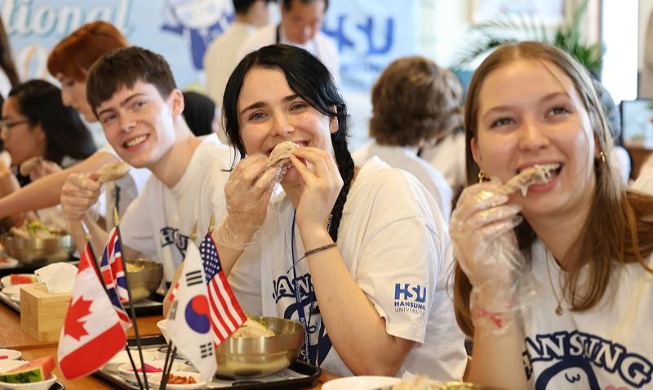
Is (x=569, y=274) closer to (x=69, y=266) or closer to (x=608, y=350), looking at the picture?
(x=608, y=350)

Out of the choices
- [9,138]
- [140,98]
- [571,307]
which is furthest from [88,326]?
[9,138]

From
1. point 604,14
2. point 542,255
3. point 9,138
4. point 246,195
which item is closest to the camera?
point 542,255

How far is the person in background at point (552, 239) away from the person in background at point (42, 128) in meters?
3.45

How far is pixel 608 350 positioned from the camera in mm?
1929

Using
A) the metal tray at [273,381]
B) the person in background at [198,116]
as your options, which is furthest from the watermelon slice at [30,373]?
the person in background at [198,116]

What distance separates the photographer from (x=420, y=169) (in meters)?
4.67

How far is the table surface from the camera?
207cm

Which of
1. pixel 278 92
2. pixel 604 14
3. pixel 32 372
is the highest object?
pixel 604 14

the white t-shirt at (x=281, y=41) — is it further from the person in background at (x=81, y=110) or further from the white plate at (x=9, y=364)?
the white plate at (x=9, y=364)

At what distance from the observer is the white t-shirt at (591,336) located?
189 centimetres

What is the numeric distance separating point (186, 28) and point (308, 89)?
446cm

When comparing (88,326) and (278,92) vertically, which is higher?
(278,92)

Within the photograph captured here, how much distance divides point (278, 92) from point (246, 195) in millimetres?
280

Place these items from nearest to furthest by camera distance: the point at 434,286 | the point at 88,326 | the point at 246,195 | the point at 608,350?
1. the point at 88,326
2. the point at 608,350
3. the point at 434,286
4. the point at 246,195
